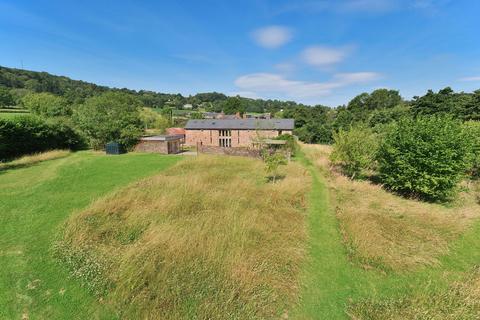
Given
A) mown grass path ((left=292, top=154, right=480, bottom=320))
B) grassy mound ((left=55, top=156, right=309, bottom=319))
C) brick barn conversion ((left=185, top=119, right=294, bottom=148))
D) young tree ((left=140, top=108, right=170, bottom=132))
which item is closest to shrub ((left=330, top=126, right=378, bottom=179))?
grassy mound ((left=55, top=156, right=309, bottom=319))

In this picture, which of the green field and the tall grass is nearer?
the green field

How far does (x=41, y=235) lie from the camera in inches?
338

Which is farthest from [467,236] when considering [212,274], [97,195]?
[97,195]

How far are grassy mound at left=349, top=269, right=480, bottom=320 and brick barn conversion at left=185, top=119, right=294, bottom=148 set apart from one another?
32.0 m

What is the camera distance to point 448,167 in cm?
1345

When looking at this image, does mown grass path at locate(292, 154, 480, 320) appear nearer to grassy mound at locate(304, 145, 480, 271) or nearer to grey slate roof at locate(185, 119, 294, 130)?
grassy mound at locate(304, 145, 480, 271)

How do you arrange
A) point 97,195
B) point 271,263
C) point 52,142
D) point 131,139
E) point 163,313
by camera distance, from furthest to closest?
point 131,139 < point 52,142 < point 97,195 < point 271,263 < point 163,313

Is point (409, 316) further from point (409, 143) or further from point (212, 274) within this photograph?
point (409, 143)

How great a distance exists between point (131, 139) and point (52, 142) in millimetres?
9450

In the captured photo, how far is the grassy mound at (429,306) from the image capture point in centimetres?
556

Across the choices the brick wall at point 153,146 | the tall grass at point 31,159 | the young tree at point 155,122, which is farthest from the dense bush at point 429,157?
the young tree at point 155,122

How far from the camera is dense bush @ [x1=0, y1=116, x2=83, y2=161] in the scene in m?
23.5

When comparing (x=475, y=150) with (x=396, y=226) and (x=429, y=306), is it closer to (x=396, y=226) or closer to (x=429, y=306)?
(x=396, y=226)

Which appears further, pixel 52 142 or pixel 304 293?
pixel 52 142
